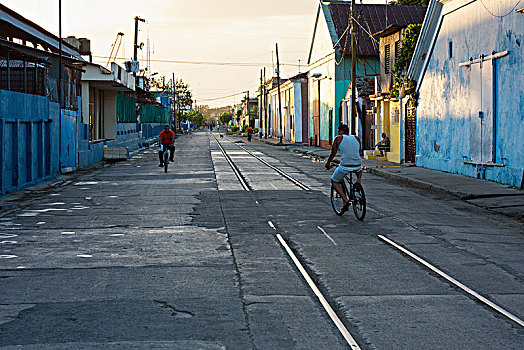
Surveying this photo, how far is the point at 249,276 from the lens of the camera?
28.3 feet

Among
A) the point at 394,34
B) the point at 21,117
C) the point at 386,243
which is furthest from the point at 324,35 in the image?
the point at 386,243

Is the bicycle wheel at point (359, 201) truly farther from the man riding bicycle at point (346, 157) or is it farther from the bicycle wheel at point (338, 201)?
the bicycle wheel at point (338, 201)

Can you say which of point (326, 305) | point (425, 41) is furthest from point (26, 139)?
point (326, 305)

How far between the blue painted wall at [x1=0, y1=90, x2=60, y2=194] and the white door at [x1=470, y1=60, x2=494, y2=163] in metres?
14.2

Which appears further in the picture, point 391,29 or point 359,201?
point 391,29

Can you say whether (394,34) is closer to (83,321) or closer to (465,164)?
(465,164)

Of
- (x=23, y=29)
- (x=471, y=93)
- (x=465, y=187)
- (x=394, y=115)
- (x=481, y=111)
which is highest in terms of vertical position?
(x=23, y=29)

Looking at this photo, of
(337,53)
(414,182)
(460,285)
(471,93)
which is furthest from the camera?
(337,53)

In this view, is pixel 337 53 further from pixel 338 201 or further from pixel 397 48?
pixel 338 201

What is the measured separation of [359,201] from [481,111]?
10.9 meters

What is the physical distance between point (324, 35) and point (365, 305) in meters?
47.8

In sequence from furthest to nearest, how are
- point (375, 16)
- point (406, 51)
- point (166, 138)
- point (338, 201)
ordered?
point (375, 16)
point (406, 51)
point (166, 138)
point (338, 201)

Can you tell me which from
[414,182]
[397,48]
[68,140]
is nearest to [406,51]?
[397,48]

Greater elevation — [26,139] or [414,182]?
[26,139]
